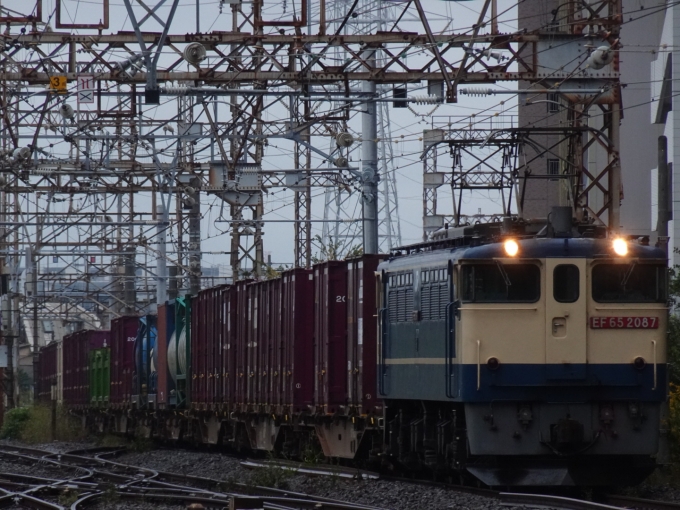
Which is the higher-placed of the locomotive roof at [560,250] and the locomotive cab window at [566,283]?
the locomotive roof at [560,250]

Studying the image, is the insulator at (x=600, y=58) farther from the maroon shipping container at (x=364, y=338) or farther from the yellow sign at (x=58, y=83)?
the yellow sign at (x=58, y=83)

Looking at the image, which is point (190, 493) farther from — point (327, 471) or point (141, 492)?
point (327, 471)

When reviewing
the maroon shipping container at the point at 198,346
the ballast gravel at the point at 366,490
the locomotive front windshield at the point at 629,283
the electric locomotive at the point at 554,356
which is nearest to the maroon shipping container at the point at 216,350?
the maroon shipping container at the point at 198,346

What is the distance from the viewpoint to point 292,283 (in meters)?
22.0

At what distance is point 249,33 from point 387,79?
2415 millimetres

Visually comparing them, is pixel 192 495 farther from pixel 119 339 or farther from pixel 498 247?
pixel 119 339

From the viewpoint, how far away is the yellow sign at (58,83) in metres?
22.9

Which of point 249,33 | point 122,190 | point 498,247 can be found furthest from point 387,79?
point 122,190

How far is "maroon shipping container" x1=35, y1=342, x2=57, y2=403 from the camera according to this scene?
174 feet

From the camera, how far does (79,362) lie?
43.9m

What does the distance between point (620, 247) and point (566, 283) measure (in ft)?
2.39

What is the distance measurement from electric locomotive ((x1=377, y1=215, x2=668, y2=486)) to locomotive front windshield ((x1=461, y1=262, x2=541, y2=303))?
0.01 metres

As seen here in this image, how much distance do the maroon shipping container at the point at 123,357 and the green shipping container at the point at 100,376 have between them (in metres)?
0.96

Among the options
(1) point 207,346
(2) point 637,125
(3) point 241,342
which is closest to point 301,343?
(3) point 241,342
